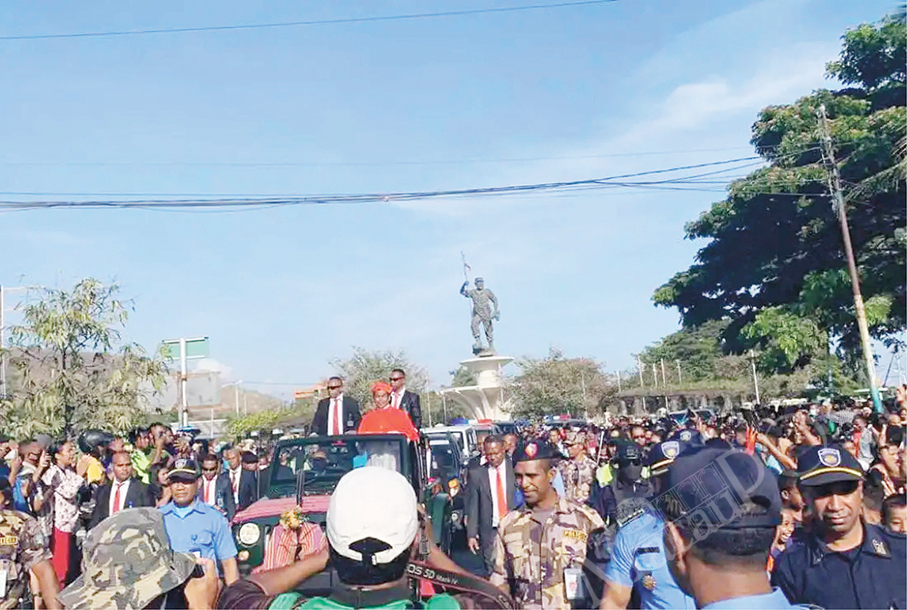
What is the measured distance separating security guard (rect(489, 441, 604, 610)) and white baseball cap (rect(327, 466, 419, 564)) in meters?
2.33

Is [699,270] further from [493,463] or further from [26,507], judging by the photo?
[26,507]

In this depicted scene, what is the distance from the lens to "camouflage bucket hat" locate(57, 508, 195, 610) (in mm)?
2781

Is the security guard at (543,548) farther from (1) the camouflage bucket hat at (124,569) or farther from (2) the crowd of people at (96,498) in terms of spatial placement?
(1) the camouflage bucket hat at (124,569)

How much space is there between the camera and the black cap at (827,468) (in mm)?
3965

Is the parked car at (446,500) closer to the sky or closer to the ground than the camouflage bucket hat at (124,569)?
closer to the ground

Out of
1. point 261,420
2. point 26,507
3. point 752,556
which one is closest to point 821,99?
point 26,507

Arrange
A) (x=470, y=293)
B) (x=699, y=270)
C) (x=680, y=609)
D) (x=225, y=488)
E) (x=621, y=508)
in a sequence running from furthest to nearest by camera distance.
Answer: (x=470, y=293) < (x=699, y=270) < (x=225, y=488) < (x=621, y=508) < (x=680, y=609)

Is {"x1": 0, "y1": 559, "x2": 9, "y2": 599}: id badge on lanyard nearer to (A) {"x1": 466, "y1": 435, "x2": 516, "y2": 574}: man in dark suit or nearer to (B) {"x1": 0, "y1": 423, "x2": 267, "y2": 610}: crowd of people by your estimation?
(B) {"x1": 0, "y1": 423, "x2": 267, "y2": 610}: crowd of people

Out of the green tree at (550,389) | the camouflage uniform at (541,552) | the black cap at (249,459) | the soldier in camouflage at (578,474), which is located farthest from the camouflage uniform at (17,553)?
the green tree at (550,389)

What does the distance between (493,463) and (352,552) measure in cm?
637

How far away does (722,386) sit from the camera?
53.0 metres

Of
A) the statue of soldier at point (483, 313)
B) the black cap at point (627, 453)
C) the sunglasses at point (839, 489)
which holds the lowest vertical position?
the sunglasses at point (839, 489)

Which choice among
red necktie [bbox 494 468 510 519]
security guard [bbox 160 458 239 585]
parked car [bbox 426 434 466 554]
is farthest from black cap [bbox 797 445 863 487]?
red necktie [bbox 494 468 510 519]

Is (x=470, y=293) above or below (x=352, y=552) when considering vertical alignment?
above
